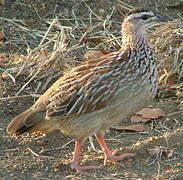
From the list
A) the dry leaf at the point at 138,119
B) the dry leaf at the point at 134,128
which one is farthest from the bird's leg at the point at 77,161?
the dry leaf at the point at 138,119

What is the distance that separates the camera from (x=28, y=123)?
6238 millimetres

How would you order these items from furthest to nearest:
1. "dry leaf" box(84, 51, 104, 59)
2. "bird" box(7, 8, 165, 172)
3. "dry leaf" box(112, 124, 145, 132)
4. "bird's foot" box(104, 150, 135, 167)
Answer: "dry leaf" box(84, 51, 104, 59), "dry leaf" box(112, 124, 145, 132), "bird's foot" box(104, 150, 135, 167), "bird" box(7, 8, 165, 172)

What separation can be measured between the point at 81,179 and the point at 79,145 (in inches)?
15.0

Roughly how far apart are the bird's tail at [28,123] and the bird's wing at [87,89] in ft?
0.39

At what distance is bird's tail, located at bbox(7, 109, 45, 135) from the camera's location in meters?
6.23

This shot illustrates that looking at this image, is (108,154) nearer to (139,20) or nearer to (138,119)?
(138,119)

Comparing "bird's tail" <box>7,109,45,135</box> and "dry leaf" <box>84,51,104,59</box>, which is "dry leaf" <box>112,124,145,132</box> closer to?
"bird's tail" <box>7,109,45,135</box>

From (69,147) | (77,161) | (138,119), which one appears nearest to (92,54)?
(138,119)

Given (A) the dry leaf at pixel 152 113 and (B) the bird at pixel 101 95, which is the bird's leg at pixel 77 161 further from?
(A) the dry leaf at pixel 152 113

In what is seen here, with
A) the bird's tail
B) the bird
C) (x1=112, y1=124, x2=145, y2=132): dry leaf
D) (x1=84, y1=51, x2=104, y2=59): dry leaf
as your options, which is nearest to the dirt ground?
(x1=112, y1=124, x2=145, y2=132): dry leaf

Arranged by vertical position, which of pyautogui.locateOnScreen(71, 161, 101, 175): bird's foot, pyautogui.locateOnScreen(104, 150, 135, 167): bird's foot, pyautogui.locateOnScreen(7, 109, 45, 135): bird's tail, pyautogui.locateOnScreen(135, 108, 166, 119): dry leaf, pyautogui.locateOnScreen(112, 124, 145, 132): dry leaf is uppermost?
pyautogui.locateOnScreen(7, 109, 45, 135): bird's tail

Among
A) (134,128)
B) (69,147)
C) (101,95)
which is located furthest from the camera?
(134,128)

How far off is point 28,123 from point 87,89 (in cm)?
63

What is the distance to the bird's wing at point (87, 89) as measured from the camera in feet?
20.0
